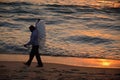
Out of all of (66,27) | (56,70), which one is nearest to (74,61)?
(56,70)

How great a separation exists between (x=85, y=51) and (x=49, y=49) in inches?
64.2

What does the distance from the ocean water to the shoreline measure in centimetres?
105

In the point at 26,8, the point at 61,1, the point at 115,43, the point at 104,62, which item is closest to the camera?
the point at 104,62

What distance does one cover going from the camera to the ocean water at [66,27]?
669 inches

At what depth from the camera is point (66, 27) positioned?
82.9ft

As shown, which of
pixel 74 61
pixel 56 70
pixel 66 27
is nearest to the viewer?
pixel 56 70

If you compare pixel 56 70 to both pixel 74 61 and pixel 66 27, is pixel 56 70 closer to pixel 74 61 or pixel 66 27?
pixel 74 61

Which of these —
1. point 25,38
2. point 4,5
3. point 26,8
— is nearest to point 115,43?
point 25,38

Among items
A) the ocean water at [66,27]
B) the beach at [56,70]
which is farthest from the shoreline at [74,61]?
the ocean water at [66,27]

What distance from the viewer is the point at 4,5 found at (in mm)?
36375

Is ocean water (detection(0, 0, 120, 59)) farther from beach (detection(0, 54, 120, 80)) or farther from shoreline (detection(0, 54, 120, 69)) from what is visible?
beach (detection(0, 54, 120, 80))

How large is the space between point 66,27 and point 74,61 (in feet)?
37.1

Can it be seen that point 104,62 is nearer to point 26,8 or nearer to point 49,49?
point 49,49

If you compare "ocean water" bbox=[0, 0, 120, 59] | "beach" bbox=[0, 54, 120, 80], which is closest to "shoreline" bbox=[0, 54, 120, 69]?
"beach" bbox=[0, 54, 120, 80]
